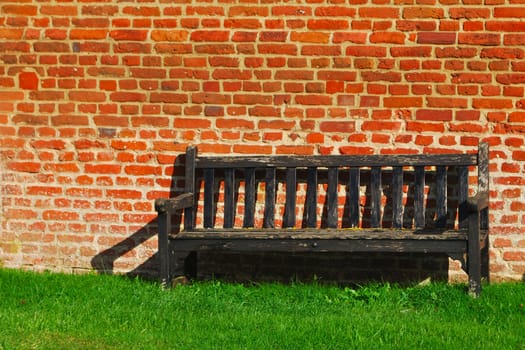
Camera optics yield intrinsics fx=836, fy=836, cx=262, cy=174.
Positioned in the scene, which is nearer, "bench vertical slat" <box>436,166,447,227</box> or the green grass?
the green grass

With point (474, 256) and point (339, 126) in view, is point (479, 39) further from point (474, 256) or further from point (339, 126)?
point (474, 256)

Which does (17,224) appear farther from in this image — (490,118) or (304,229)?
(490,118)

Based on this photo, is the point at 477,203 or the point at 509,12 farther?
the point at 509,12

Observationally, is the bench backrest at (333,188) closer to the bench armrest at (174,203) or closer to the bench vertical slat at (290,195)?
the bench vertical slat at (290,195)

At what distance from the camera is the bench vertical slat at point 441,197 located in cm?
625

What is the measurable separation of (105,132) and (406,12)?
2.54m

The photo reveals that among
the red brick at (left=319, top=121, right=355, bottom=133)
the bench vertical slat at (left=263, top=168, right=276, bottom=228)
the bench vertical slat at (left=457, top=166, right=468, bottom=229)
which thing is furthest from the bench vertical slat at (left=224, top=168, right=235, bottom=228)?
the bench vertical slat at (left=457, top=166, right=468, bottom=229)

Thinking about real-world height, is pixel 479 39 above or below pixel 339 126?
above

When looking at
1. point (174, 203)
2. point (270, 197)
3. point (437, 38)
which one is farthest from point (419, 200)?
point (174, 203)

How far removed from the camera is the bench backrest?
6.26 m

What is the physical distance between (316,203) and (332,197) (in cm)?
14

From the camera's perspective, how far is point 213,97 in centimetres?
657

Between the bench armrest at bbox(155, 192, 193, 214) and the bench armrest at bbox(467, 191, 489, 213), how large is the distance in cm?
206

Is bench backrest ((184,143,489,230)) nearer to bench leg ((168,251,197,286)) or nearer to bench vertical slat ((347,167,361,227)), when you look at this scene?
bench vertical slat ((347,167,361,227))
